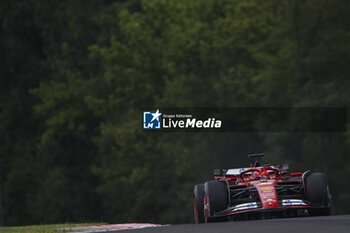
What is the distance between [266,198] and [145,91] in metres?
37.9

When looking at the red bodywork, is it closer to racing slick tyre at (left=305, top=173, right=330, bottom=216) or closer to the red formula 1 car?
the red formula 1 car

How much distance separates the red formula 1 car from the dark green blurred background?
23240 millimetres

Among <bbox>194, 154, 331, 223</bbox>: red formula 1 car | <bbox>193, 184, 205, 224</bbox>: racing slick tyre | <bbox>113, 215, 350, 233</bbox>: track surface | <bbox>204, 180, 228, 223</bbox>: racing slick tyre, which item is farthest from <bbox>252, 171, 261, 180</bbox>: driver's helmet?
<bbox>113, 215, 350, 233</bbox>: track surface

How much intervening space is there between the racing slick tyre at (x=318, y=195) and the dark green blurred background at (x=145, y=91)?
23.5 m

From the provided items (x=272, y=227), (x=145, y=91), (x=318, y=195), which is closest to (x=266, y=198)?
(x=318, y=195)

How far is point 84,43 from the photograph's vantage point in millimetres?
63188

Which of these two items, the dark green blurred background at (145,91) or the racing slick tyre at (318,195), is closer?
the racing slick tyre at (318,195)

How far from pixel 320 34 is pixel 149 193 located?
1456 centimetres

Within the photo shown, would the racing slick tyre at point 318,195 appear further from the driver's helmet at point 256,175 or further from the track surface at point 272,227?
the track surface at point 272,227

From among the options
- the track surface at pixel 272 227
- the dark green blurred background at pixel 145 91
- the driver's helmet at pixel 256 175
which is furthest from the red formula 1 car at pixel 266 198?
the dark green blurred background at pixel 145 91

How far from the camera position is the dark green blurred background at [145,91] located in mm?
44531

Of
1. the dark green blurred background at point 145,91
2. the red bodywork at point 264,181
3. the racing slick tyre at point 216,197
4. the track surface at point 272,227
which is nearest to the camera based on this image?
the track surface at point 272,227

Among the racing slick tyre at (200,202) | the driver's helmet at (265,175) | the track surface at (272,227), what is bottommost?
the track surface at (272,227)

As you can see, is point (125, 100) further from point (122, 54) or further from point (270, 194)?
point (270, 194)
